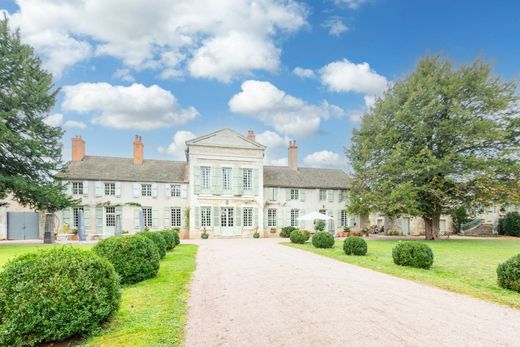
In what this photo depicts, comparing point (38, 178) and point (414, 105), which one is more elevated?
point (414, 105)

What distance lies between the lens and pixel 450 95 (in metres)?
22.5

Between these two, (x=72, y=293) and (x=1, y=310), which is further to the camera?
(x=72, y=293)

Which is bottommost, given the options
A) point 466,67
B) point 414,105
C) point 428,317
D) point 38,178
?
point 428,317

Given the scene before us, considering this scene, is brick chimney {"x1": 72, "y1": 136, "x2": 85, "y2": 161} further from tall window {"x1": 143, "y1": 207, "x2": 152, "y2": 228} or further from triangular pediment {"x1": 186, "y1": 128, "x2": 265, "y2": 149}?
triangular pediment {"x1": 186, "y1": 128, "x2": 265, "y2": 149}

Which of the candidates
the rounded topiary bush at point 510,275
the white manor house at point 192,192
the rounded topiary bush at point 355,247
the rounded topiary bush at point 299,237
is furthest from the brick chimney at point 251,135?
the rounded topiary bush at point 510,275

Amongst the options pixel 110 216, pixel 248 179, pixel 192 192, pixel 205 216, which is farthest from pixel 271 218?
pixel 110 216

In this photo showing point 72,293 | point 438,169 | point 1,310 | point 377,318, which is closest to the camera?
point 1,310

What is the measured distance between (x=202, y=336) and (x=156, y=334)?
25.0 inches

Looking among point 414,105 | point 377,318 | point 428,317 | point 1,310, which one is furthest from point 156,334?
point 414,105

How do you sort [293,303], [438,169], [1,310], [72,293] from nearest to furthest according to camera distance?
[1,310] → [72,293] → [293,303] → [438,169]

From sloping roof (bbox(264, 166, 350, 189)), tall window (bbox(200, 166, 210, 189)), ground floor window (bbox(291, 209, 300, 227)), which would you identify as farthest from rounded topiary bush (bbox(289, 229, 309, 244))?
tall window (bbox(200, 166, 210, 189))

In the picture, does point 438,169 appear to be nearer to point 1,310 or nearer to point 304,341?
point 304,341

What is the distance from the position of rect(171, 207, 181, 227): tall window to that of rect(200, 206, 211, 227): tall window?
1.88 m

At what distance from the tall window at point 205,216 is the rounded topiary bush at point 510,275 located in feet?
71.2
